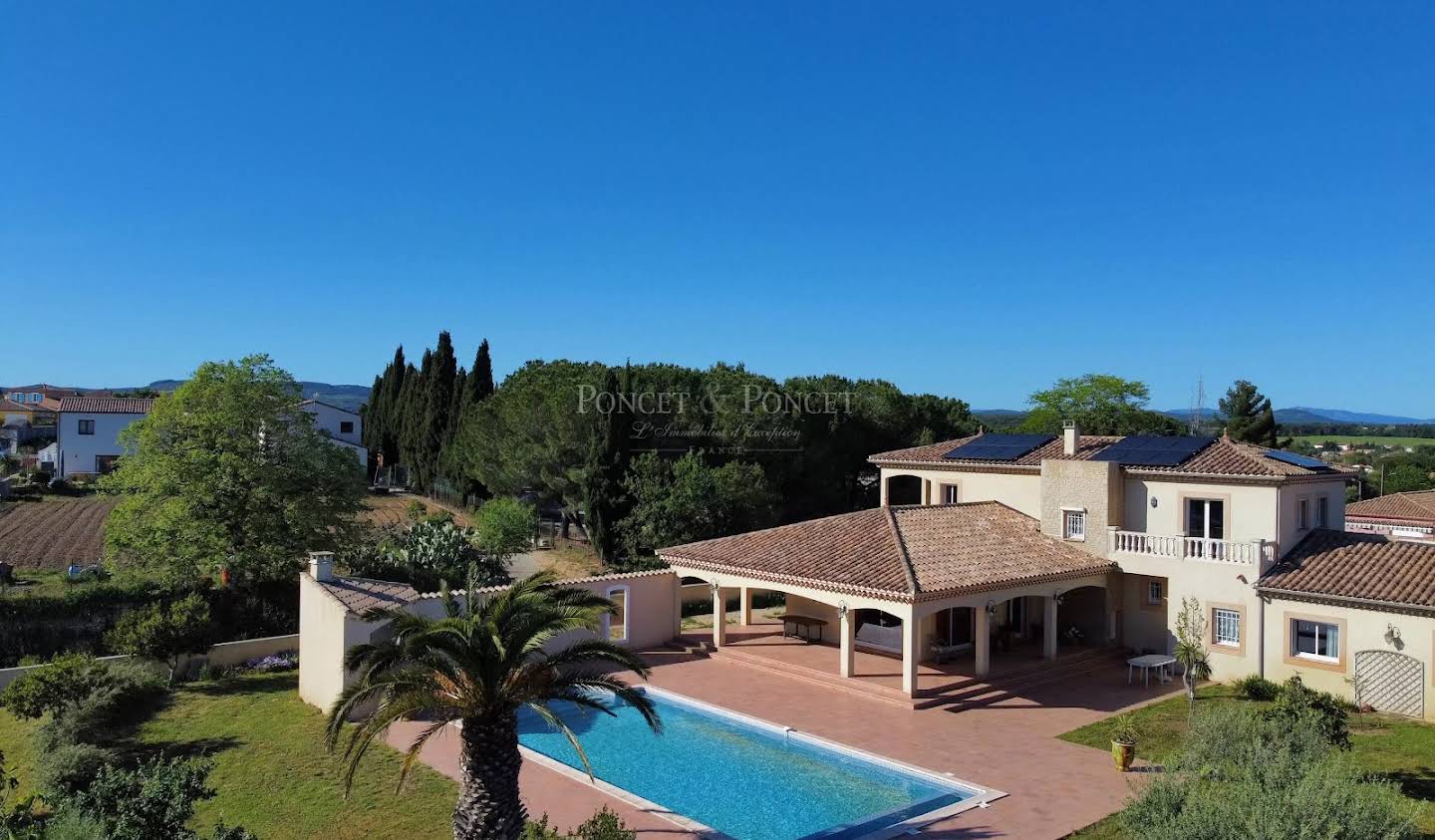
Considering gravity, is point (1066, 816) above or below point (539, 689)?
below

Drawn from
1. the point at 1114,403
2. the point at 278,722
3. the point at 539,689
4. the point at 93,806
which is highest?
the point at 1114,403

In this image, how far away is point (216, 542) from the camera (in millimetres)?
27531

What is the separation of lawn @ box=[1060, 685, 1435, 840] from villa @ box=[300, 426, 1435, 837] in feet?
2.13

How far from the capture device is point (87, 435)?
77.2 meters

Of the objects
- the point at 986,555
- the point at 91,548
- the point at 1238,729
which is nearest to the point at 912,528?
the point at 986,555

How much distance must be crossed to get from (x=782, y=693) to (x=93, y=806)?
571 inches

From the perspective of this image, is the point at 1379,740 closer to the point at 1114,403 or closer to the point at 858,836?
the point at 858,836

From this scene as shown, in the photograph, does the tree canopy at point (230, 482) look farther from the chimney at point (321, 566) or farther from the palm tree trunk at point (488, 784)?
the palm tree trunk at point (488, 784)

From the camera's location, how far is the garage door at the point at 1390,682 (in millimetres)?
19844

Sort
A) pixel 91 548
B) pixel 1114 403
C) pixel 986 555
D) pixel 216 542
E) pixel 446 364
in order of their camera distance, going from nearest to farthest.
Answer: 1. pixel 986 555
2. pixel 216 542
3. pixel 91 548
4. pixel 446 364
5. pixel 1114 403

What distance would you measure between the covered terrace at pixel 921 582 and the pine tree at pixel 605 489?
13257 millimetres

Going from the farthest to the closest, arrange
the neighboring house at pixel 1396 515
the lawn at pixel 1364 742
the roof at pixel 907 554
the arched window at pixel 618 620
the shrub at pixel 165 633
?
the neighboring house at pixel 1396 515 < the arched window at pixel 618 620 < the shrub at pixel 165 633 < the roof at pixel 907 554 < the lawn at pixel 1364 742

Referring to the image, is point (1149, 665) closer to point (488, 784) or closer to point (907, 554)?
point (907, 554)

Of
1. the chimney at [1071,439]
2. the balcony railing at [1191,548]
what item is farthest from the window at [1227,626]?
the chimney at [1071,439]
